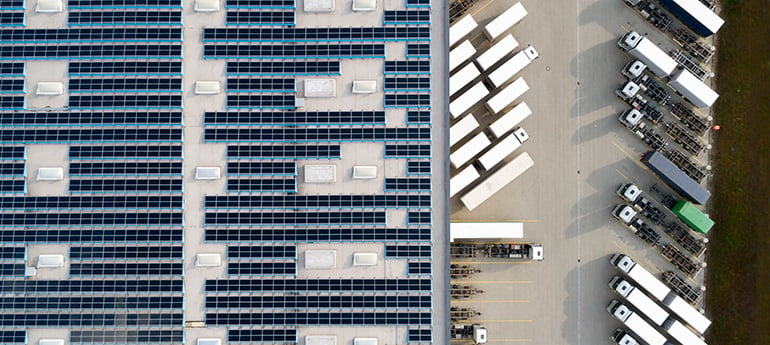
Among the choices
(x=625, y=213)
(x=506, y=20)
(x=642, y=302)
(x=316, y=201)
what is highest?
(x=506, y=20)

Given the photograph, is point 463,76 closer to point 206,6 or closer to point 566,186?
point 566,186

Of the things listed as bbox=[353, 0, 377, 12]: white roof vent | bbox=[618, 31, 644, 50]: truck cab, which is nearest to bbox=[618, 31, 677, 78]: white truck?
bbox=[618, 31, 644, 50]: truck cab

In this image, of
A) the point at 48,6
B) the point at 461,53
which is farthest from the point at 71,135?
the point at 461,53

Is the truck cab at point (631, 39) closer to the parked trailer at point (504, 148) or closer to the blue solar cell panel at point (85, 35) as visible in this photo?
the parked trailer at point (504, 148)

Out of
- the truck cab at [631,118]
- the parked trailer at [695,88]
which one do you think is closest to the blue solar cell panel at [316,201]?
the truck cab at [631,118]

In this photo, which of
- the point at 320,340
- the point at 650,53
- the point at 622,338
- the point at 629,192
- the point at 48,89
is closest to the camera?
the point at 320,340
